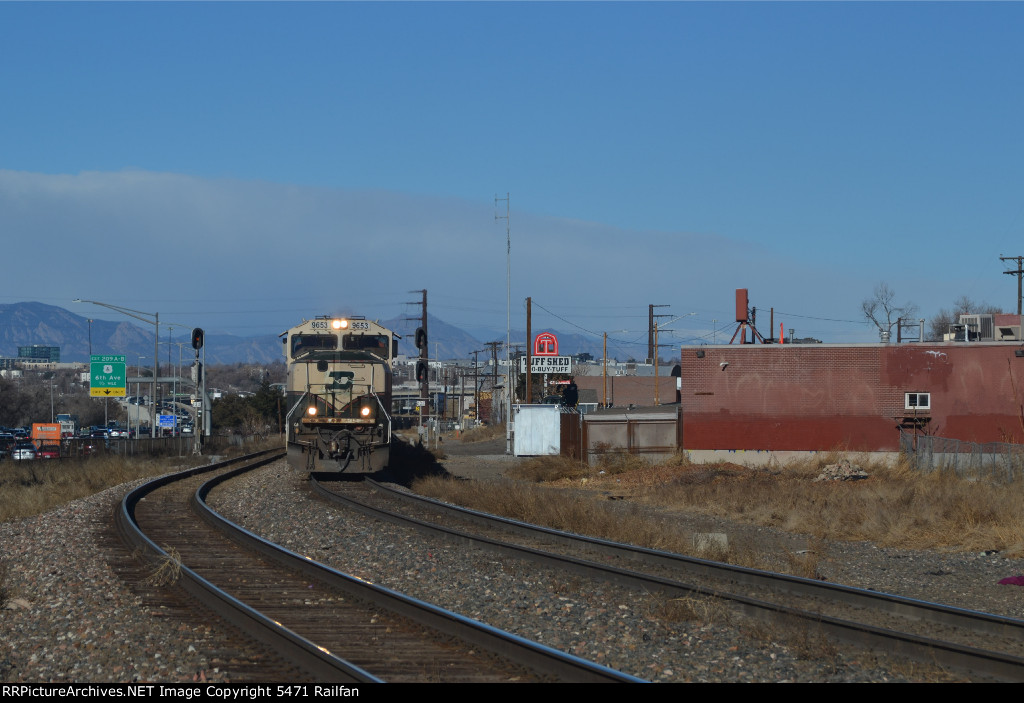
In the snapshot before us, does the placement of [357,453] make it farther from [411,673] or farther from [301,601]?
[411,673]

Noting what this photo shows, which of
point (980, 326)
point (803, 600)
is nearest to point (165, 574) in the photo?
point (803, 600)

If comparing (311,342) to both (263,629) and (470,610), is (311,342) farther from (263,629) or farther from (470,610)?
(263,629)

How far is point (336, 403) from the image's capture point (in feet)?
80.4

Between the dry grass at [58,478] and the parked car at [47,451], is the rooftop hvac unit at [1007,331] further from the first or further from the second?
the parked car at [47,451]

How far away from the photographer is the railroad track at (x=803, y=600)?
9.09 metres

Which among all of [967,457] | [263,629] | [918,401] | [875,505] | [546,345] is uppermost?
[546,345]

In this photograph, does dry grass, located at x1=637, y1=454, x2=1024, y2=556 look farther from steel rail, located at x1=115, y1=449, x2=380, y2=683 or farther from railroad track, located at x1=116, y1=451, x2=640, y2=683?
steel rail, located at x1=115, y1=449, x2=380, y2=683

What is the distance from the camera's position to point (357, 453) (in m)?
24.6

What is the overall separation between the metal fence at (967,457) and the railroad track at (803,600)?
1331 centimetres

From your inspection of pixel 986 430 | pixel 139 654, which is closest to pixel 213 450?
pixel 986 430

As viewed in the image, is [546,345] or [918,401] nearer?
[918,401]

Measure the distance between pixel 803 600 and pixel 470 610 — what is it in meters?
4.19

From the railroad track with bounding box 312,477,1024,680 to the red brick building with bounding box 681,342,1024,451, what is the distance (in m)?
21.7

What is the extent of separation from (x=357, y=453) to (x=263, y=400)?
72.1m
